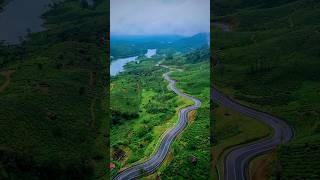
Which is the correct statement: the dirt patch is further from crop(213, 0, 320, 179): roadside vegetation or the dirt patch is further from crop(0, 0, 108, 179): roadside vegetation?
crop(213, 0, 320, 179): roadside vegetation

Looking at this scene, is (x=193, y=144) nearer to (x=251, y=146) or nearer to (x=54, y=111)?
(x=251, y=146)

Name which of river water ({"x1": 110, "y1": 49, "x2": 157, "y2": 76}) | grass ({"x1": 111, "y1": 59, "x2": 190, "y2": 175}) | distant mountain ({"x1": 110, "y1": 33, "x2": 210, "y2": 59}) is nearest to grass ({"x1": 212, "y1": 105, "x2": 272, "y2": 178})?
grass ({"x1": 111, "y1": 59, "x2": 190, "y2": 175})

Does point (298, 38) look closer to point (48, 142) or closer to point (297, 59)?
point (297, 59)

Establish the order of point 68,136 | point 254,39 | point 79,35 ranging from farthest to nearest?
point 254,39, point 79,35, point 68,136

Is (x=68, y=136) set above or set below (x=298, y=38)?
below

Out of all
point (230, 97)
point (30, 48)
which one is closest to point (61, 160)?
point (230, 97)

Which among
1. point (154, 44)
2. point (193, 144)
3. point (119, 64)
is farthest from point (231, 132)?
point (119, 64)

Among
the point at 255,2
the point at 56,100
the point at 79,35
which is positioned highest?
the point at 255,2

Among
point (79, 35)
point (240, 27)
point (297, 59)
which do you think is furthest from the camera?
point (240, 27)
